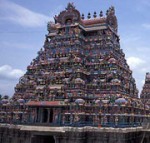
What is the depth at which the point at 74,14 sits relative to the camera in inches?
1908

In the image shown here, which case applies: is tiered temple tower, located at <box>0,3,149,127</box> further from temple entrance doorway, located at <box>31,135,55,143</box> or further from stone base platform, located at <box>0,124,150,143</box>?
temple entrance doorway, located at <box>31,135,55,143</box>

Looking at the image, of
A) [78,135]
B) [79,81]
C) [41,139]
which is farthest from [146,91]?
[78,135]

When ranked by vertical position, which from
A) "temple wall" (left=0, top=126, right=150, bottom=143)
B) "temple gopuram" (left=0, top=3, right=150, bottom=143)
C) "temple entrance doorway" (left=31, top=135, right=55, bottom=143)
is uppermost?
"temple gopuram" (left=0, top=3, right=150, bottom=143)

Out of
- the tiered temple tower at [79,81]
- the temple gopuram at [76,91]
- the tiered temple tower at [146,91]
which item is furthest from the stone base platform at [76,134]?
the tiered temple tower at [146,91]

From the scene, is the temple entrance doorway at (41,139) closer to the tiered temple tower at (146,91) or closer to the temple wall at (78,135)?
the temple wall at (78,135)

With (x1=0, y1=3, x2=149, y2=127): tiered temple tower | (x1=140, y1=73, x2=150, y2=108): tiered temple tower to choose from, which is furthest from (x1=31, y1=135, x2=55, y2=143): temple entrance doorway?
(x1=140, y1=73, x2=150, y2=108): tiered temple tower

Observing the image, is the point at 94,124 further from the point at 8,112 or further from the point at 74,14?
the point at 74,14

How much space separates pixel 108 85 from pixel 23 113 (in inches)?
591

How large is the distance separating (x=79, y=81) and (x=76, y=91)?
1.66 meters

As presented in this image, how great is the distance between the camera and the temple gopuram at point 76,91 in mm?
36375

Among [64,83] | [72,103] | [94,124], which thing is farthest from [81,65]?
[94,124]

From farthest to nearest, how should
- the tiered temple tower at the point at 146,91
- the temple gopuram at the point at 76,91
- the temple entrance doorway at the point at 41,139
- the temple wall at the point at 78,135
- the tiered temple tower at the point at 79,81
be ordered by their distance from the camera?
the tiered temple tower at the point at 146,91 < the tiered temple tower at the point at 79,81 < the temple entrance doorway at the point at 41,139 < the temple gopuram at the point at 76,91 < the temple wall at the point at 78,135

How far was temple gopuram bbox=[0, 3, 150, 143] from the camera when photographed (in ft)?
119

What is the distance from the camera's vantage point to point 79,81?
40.6 meters
